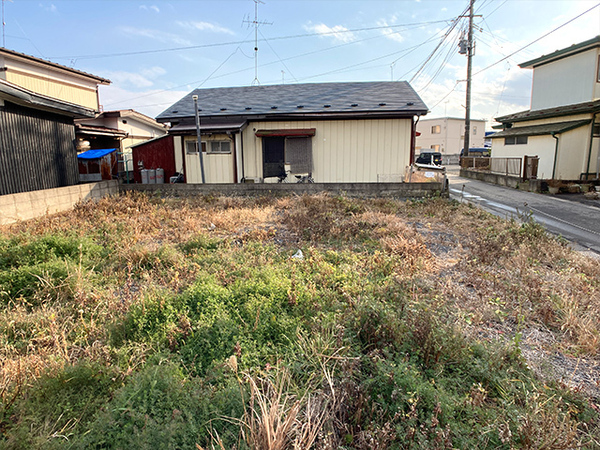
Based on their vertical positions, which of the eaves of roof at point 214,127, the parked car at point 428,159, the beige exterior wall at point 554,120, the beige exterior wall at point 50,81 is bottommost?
the parked car at point 428,159

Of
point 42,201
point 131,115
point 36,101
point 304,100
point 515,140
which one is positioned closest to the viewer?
point 42,201

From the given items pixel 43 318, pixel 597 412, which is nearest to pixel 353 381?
pixel 597 412

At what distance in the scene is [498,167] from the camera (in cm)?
1769

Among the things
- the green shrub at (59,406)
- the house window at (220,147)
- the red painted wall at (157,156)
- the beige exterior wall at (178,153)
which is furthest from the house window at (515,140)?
the green shrub at (59,406)

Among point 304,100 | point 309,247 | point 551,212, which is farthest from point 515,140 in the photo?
point 309,247

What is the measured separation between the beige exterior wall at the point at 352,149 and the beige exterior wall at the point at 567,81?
8626 mm

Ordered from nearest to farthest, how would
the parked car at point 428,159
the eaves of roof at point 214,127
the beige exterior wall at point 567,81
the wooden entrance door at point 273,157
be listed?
1. the eaves of roof at point 214,127
2. the wooden entrance door at point 273,157
3. the beige exterior wall at point 567,81
4. the parked car at point 428,159

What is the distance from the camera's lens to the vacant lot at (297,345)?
2061 millimetres

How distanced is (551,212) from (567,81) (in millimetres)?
9956

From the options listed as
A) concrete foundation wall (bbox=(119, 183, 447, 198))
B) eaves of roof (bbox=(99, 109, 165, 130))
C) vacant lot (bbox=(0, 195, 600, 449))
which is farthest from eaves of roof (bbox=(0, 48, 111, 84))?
vacant lot (bbox=(0, 195, 600, 449))

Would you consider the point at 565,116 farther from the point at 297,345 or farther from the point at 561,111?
the point at 297,345

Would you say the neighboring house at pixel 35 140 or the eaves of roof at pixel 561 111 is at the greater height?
the eaves of roof at pixel 561 111

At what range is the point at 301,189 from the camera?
1048cm

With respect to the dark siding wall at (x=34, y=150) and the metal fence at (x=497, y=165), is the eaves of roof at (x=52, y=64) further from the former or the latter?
the metal fence at (x=497, y=165)
